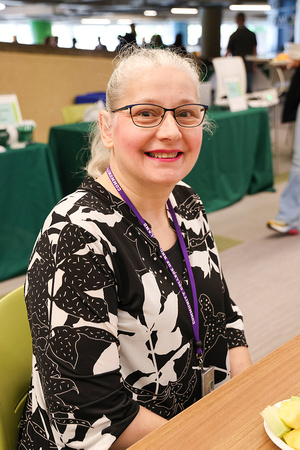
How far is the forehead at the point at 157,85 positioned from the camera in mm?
982

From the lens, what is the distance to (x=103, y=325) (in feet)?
2.87

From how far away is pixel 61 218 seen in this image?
0.93 meters

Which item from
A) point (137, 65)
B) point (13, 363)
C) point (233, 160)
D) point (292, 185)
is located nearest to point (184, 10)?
point (233, 160)

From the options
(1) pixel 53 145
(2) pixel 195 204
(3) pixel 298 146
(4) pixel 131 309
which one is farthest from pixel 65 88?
(4) pixel 131 309

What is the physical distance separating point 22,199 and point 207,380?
2.33 metres

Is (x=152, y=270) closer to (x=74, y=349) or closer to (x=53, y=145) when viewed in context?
(x=74, y=349)

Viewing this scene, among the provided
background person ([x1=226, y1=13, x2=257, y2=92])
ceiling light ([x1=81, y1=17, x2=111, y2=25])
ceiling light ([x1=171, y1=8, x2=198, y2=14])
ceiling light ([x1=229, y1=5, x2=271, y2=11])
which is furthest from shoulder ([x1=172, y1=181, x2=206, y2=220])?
ceiling light ([x1=229, y1=5, x2=271, y2=11])

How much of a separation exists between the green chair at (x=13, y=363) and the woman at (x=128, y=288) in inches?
1.2

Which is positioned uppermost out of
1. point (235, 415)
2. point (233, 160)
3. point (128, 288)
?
point (128, 288)

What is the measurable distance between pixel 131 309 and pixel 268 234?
309cm

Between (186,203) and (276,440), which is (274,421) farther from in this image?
(186,203)

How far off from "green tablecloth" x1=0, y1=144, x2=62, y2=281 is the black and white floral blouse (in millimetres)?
2161

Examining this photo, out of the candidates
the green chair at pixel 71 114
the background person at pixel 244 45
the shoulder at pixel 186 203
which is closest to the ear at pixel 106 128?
the shoulder at pixel 186 203

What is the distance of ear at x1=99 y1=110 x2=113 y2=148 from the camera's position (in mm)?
1079
